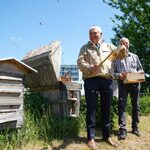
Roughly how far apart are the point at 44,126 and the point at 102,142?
1151 millimetres

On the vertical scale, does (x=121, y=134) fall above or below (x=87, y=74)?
below

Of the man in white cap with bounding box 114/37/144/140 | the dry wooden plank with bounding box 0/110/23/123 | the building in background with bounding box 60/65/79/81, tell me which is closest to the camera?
the dry wooden plank with bounding box 0/110/23/123

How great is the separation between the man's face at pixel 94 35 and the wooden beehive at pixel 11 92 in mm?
1320

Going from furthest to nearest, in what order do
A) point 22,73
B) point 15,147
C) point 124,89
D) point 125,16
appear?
point 125,16
point 124,89
point 22,73
point 15,147

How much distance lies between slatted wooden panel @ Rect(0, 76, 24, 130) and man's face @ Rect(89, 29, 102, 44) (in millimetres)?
1514

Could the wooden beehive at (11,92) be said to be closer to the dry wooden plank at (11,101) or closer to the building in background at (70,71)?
the dry wooden plank at (11,101)

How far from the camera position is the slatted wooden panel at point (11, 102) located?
6.55 metres

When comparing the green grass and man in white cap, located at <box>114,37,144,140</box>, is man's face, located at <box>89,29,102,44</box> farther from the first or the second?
the green grass

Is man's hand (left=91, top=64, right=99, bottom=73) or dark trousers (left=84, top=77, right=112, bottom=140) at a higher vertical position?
man's hand (left=91, top=64, right=99, bottom=73)

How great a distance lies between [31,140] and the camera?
271 inches

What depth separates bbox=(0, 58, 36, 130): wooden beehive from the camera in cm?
656

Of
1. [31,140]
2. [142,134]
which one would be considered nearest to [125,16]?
[142,134]

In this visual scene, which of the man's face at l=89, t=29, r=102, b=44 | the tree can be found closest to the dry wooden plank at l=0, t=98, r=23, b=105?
the man's face at l=89, t=29, r=102, b=44

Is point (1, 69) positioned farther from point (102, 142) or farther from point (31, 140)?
point (102, 142)
